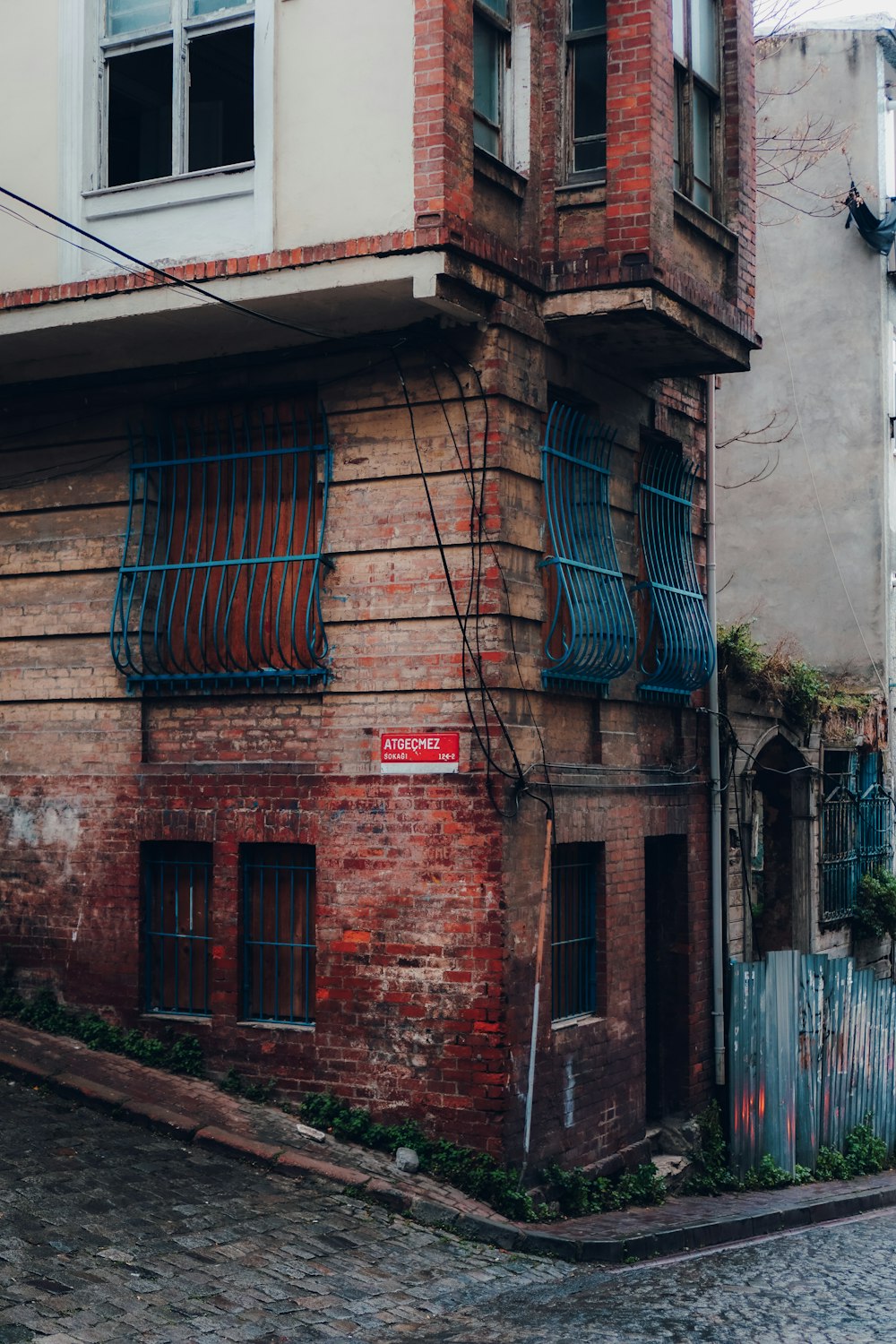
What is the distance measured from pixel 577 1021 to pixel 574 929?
685 millimetres

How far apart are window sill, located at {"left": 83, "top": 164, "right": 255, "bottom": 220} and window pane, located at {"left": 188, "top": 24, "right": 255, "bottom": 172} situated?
26 centimetres

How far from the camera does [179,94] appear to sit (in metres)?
10.8

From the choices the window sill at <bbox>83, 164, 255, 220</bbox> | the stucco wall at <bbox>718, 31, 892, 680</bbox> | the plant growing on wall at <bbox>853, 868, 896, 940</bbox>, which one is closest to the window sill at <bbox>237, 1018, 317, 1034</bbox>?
the window sill at <bbox>83, 164, 255, 220</bbox>

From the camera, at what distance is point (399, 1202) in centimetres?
942

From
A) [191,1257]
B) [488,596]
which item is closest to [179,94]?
[488,596]

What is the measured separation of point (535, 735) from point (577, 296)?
126 inches

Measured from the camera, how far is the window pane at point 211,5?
10.6 m

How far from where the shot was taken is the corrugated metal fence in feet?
42.8

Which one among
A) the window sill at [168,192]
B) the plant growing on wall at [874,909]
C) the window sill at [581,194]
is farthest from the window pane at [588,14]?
the plant growing on wall at [874,909]

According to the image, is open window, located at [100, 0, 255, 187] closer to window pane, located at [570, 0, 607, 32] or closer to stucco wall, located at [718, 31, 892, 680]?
window pane, located at [570, 0, 607, 32]

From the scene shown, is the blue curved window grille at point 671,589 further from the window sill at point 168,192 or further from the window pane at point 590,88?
the window sill at point 168,192

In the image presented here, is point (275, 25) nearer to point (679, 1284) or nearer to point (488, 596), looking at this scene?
point (488, 596)

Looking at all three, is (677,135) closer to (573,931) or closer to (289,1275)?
(573,931)

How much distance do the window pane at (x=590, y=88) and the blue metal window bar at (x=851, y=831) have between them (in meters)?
8.00
